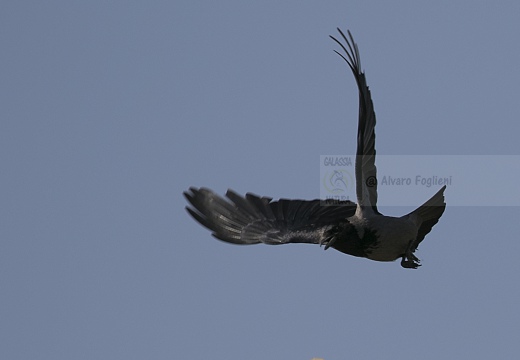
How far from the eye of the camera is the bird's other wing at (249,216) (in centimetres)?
2356

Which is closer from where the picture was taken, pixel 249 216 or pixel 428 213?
pixel 428 213

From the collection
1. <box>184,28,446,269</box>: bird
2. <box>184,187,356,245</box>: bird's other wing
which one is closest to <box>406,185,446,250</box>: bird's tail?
<box>184,28,446,269</box>: bird

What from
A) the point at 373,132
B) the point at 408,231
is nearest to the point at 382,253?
the point at 408,231

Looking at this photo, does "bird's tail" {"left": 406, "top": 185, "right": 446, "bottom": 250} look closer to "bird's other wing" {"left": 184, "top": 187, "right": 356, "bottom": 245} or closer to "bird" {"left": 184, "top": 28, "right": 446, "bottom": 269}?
"bird" {"left": 184, "top": 28, "right": 446, "bottom": 269}

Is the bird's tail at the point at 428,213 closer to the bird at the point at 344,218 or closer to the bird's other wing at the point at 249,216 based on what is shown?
the bird at the point at 344,218

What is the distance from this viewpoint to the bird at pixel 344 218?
21984 mm

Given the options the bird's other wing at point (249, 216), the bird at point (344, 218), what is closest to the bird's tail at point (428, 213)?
the bird at point (344, 218)

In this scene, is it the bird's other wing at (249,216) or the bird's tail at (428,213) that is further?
the bird's other wing at (249,216)

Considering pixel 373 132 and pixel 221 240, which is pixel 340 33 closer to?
pixel 373 132

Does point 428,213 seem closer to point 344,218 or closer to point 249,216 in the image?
point 344,218

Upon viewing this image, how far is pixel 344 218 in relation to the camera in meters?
22.7

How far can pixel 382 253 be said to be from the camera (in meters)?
22.5

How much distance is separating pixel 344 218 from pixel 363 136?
1.53 meters

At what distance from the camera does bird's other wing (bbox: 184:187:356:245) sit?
2356 cm
